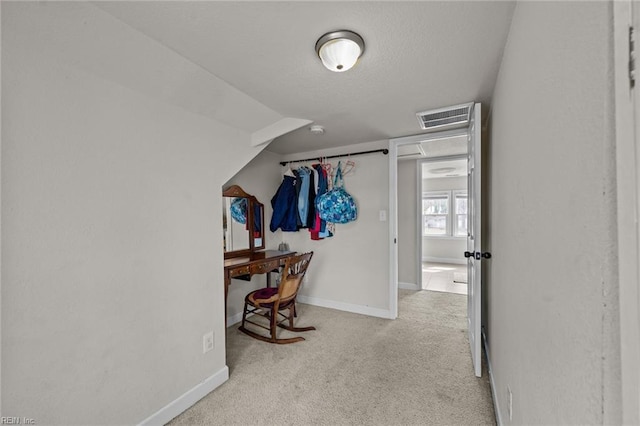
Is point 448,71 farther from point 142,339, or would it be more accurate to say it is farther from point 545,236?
point 142,339

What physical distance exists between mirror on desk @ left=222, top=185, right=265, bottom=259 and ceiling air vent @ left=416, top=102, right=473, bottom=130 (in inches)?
76.7

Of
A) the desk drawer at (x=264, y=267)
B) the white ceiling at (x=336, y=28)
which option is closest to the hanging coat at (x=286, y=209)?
the desk drawer at (x=264, y=267)

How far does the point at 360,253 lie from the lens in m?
3.20

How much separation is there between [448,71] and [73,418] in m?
2.60

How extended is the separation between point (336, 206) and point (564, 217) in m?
2.46

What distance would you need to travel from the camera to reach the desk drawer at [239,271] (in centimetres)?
224

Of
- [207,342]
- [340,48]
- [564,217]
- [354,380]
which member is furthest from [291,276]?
[564,217]

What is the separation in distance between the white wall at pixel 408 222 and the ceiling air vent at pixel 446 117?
1.59 metres

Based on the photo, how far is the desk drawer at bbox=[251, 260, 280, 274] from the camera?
2.48 meters

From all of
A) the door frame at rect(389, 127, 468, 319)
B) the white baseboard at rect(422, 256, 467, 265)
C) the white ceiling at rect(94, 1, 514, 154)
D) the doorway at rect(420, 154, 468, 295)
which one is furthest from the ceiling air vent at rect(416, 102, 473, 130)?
the white baseboard at rect(422, 256, 467, 265)

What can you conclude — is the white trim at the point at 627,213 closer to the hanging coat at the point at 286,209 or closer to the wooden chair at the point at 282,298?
the wooden chair at the point at 282,298

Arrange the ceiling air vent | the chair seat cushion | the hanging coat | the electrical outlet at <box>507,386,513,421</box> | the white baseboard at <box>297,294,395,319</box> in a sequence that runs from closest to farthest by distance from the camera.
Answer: the electrical outlet at <box>507,386,513,421</box> → the ceiling air vent → the chair seat cushion → the white baseboard at <box>297,294,395,319</box> → the hanging coat

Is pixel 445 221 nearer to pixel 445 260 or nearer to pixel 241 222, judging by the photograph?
pixel 445 260

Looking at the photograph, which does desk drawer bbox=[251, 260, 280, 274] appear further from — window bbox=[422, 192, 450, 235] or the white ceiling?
window bbox=[422, 192, 450, 235]
